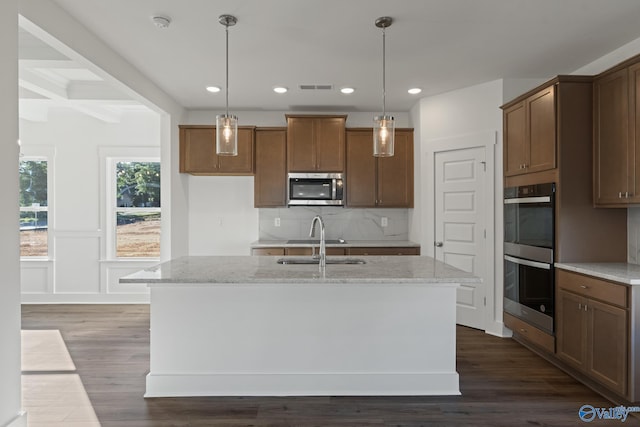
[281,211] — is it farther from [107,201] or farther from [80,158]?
[80,158]

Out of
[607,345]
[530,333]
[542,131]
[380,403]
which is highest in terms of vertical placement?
[542,131]

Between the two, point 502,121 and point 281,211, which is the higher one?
point 502,121

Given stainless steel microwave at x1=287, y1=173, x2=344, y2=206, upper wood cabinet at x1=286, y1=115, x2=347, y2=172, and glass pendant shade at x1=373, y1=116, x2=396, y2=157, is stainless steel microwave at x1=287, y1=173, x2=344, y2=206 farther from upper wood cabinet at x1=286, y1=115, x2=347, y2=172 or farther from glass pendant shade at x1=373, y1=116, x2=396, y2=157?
glass pendant shade at x1=373, y1=116, x2=396, y2=157

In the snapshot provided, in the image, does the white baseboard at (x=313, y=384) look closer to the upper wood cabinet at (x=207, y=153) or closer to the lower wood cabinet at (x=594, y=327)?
the lower wood cabinet at (x=594, y=327)

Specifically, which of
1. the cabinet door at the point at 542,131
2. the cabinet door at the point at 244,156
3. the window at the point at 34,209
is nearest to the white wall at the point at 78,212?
the window at the point at 34,209

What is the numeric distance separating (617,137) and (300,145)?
10.4 ft

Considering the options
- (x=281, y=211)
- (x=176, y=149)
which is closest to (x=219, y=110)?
(x=176, y=149)

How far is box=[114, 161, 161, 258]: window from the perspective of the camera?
5.47 meters

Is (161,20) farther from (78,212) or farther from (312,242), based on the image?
(78,212)

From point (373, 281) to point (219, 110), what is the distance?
377cm

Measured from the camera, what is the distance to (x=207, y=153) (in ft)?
16.2

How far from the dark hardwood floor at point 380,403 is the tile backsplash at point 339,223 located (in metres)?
2.13

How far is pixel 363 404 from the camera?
2555 mm

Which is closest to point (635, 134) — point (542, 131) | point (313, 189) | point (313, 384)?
point (542, 131)
